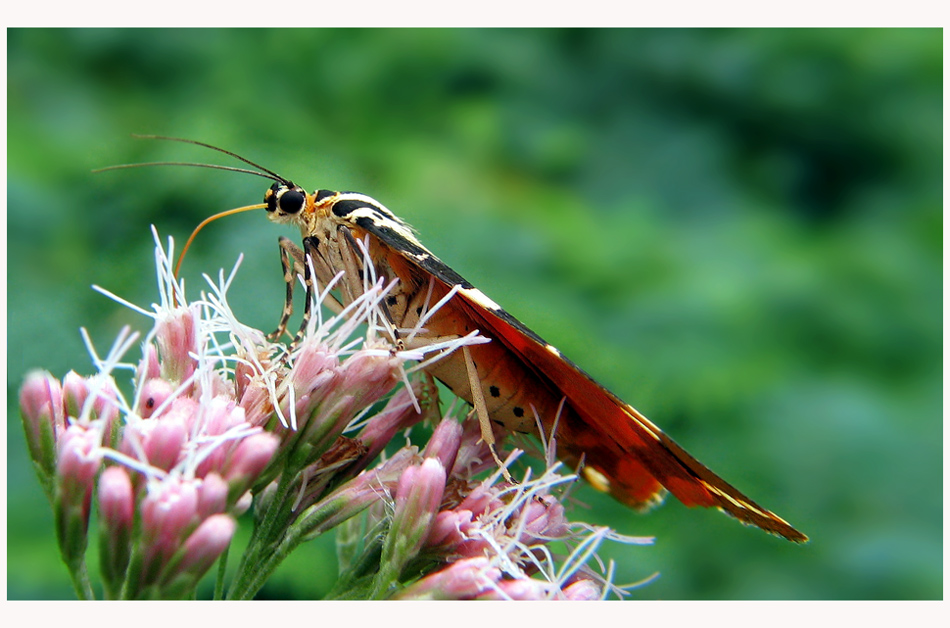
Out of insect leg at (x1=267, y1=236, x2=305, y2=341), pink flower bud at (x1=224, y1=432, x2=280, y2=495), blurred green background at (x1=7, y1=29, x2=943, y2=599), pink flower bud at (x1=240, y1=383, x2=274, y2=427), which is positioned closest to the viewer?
pink flower bud at (x1=224, y1=432, x2=280, y2=495)

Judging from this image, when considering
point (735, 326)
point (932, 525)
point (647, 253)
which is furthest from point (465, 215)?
point (932, 525)

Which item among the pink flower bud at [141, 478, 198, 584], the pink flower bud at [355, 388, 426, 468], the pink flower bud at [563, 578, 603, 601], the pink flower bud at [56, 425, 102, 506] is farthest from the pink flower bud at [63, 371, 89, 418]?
the pink flower bud at [563, 578, 603, 601]

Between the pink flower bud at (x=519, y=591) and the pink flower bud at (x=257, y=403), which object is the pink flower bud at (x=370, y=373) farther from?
the pink flower bud at (x=519, y=591)

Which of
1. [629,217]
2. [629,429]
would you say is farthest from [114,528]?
[629,217]

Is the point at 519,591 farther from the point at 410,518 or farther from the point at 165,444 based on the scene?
the point at 165,444

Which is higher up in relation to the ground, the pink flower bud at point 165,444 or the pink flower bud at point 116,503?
the pink flower bud at point 165,444

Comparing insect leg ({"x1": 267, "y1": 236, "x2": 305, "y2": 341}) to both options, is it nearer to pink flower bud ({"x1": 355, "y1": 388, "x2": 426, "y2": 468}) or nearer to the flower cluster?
the flower cluster

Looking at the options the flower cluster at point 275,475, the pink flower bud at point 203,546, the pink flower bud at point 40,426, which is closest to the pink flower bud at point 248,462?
the flower cluster at point 275,475
